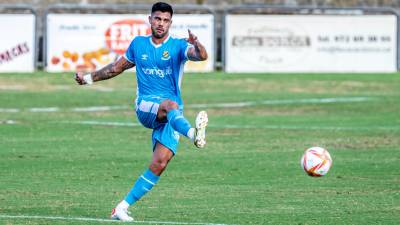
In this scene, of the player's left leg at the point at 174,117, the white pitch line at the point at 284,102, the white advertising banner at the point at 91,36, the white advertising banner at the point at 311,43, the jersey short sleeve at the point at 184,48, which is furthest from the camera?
the white advertising banner at the point at 311,43

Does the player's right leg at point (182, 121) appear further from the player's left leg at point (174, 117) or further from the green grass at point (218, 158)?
the green grass at point (218, 158)

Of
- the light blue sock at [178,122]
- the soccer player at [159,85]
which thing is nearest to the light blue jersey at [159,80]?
the soccer player at [159,85]

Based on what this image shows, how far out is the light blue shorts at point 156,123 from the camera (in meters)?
12.3

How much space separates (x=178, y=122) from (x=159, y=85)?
713 millimetres


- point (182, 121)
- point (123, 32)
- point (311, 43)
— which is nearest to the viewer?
point (182, 121)

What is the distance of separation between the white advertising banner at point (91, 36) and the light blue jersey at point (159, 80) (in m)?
22.7

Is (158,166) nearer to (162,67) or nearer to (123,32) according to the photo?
(162,67)

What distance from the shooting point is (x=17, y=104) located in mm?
28688

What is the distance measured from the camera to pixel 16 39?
1374 inches

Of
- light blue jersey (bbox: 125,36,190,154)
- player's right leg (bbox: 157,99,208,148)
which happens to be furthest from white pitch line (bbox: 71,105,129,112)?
player's right leg (bbox: 157,99,208,148)

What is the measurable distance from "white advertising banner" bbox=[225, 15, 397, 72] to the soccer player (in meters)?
23.9

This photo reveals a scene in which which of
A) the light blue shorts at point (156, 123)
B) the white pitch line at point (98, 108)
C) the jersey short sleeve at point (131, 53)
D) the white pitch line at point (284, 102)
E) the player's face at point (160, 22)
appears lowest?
the white pitch line at point (98, 108)

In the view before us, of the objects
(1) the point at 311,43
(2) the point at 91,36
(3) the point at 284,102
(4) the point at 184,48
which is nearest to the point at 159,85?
(4) the point at 184,48

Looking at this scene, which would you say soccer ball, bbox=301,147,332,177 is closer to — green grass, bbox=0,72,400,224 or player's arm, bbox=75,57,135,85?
green grass, bbox=0,72,400,224
